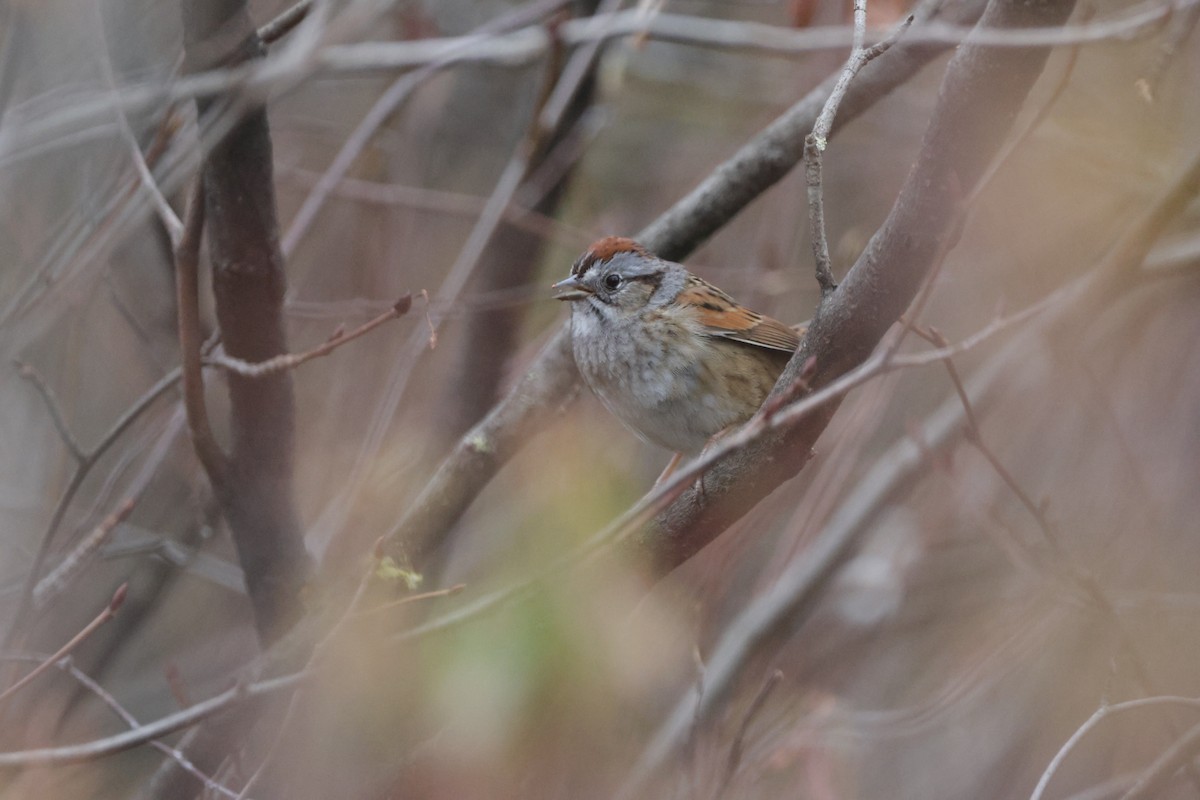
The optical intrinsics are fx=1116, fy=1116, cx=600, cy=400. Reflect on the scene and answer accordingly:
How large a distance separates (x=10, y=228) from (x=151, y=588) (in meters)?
1.31

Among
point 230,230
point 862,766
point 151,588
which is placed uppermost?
point 230,230

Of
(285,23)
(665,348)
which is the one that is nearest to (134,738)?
(285,23)

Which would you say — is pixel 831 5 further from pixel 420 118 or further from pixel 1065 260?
pixel 420 118

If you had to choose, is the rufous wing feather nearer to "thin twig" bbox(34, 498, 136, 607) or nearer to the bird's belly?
the bird's belly

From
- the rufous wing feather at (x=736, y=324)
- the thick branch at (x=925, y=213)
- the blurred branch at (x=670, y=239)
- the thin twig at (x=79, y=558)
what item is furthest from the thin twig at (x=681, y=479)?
the rufous wing feather at (x=736, y=324)

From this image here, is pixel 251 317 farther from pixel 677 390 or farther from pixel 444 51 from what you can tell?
pixel 677 390

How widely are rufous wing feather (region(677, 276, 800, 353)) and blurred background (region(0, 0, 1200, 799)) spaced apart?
0.41m

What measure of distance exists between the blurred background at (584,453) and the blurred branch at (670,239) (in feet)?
0.64

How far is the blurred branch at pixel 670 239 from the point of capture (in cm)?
328

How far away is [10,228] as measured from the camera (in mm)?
3625

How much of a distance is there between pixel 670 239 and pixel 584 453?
0.80 meters

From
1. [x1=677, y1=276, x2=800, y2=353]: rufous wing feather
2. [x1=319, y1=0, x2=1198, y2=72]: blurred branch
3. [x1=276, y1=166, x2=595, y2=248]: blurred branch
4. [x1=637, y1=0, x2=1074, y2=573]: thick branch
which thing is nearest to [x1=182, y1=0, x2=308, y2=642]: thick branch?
[x1=319, y1=0, x2=1198, y2=72]: blurred branch

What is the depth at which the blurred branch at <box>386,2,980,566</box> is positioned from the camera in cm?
328

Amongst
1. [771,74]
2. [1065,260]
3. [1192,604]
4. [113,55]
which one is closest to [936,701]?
[1192,604]
